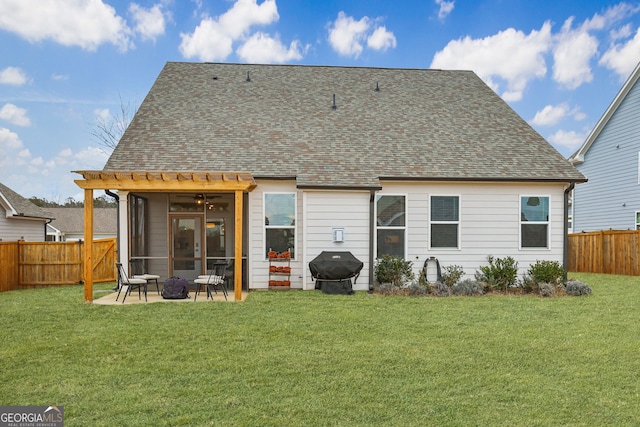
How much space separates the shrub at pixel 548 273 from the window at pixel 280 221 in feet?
20.2

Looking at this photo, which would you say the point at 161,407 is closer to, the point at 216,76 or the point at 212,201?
the point at 212,201

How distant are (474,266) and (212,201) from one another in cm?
728

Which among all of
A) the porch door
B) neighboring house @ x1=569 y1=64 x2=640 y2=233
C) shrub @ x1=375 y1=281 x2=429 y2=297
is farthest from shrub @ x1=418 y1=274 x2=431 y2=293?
neighboring house @ x1=569 y1=64 x2=640 y2=233

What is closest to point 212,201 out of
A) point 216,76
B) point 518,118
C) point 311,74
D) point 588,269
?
point 216,76

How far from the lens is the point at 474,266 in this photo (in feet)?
38.1

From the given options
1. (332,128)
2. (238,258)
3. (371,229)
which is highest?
(332,128)

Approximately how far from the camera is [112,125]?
80.7 ft

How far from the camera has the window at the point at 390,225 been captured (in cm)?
1146

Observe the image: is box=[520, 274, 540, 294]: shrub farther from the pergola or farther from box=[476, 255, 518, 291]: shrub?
the pergola

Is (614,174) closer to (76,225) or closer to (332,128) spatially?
(332,128)

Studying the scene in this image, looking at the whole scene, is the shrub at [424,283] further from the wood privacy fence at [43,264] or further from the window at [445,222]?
the wood privacy fence at [43,264]

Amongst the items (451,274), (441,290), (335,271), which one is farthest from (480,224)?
(335,271)

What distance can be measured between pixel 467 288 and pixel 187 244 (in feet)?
24.5

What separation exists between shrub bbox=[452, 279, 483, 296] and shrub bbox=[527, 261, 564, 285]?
1523mm
